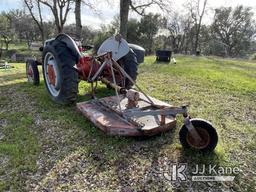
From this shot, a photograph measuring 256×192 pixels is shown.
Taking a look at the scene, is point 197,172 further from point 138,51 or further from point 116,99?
point 138,51

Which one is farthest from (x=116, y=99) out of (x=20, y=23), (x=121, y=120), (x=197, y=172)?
(x=20, y=23)

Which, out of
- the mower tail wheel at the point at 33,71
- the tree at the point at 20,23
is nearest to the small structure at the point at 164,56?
the mower tail wheel at the point at 33,71

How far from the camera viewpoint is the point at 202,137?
299cm

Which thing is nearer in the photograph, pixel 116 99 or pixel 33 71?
pixel 116 99

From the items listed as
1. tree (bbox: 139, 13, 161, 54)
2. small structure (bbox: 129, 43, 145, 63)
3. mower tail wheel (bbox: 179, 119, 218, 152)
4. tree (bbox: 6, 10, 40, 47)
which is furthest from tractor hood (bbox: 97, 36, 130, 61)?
tree (bbox: 6, 10, 40, 47)

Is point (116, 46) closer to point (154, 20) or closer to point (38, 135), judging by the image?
point (38, 135)

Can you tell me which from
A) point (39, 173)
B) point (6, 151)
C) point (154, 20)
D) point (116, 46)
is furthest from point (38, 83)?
point (154, 20)

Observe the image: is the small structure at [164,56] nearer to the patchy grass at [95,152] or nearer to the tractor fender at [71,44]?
the patchy grass at [95,152]

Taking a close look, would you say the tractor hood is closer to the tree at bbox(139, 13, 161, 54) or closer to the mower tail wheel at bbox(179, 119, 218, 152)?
the mower tail wheel at bbox(179, 119, 218, 152)

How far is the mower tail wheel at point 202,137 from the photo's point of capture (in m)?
2.92

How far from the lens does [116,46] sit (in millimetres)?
4422

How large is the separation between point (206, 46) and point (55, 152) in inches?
1553

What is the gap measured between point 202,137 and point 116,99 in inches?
62.9

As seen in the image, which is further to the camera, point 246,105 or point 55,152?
point 246,105
